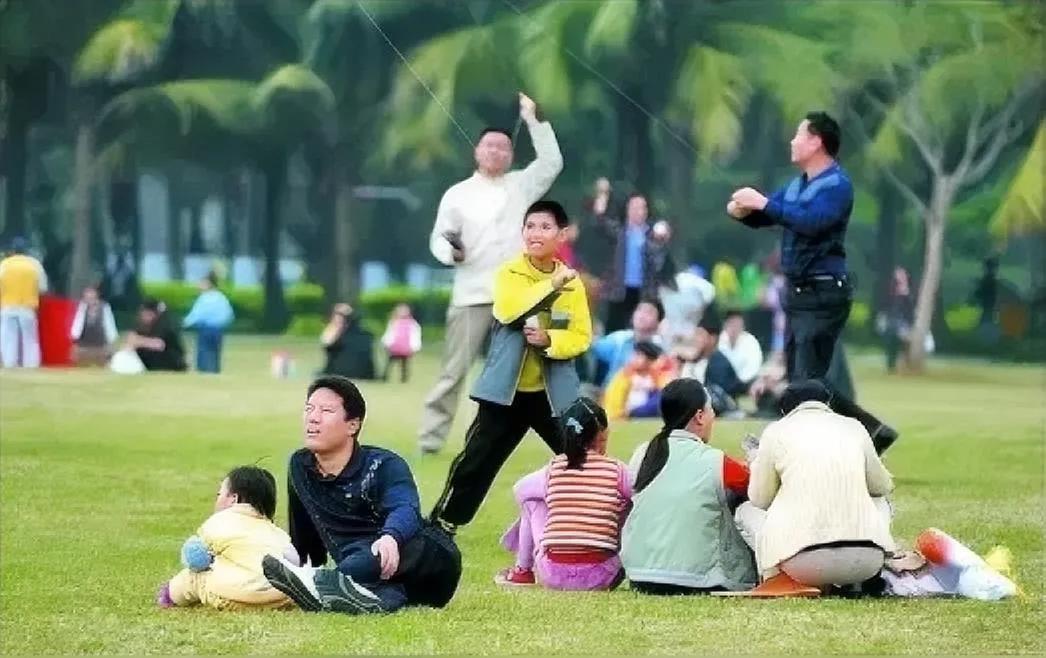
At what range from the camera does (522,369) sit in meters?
9.12

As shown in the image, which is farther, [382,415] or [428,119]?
[428,119]

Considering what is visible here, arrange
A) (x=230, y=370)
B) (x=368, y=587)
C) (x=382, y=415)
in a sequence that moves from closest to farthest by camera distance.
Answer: (x=368, y=587) < (x=382, y=415) < (x=230, y=370)

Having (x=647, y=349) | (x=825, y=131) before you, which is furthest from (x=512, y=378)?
(x=647, y=349)

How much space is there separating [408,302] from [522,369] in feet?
34.2

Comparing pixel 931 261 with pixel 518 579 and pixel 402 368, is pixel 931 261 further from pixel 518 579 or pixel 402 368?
pixel 518 579

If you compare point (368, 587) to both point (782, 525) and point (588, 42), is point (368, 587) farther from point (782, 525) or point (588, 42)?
point (588, 42)

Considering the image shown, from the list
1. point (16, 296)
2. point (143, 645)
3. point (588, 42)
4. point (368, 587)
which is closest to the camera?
point (143, 645)

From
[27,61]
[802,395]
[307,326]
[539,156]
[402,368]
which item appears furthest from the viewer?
[307,326]

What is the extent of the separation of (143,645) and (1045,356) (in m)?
14.8

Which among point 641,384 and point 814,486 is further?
point 641,384

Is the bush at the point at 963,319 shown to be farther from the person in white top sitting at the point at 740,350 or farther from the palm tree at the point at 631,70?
the person in white top sitting at the point at 740,350

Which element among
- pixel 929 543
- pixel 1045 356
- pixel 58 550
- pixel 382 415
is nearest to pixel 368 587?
pixel 929 543

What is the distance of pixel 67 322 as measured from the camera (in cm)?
1733

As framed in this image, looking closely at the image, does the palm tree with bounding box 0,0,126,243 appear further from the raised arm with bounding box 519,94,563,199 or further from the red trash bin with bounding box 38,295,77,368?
the raised arm with bounding box 519,94,563,199
